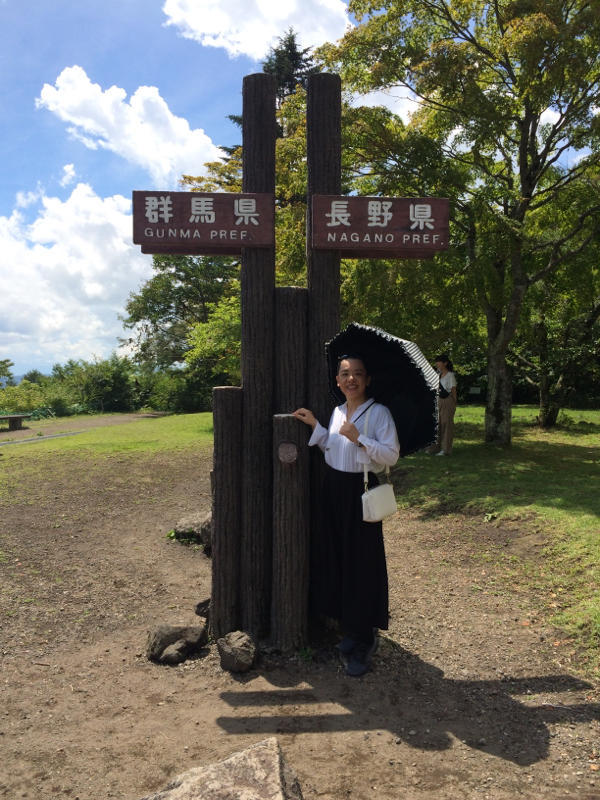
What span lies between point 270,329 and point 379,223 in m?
1.10

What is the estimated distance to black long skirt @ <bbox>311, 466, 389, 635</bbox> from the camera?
387 centimetres

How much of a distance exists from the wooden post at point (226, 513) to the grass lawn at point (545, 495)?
8.24 ft

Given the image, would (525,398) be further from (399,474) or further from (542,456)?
(399,474)

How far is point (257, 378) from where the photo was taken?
438 centimetres

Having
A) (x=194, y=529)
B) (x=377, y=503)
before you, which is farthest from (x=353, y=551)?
(x=194, y=529)

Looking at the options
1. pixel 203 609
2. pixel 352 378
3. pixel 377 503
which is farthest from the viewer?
pixel 203 609

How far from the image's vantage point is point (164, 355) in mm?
29938

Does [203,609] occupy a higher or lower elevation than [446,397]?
lower

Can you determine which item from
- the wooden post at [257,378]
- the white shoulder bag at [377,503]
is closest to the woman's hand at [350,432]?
the white shoulder bag at [377,503]

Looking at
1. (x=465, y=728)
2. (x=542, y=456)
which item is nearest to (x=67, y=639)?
(x=465, y=728)

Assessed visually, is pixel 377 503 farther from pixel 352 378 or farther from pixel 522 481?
pixel 522 481

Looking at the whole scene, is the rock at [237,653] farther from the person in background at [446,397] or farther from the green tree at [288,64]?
the green tree at [288,64]

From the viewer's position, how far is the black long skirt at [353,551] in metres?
3.87

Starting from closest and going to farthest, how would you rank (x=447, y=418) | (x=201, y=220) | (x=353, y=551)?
(x=353, y=551) < (x=201, y=220) < (x=447, y=418)
